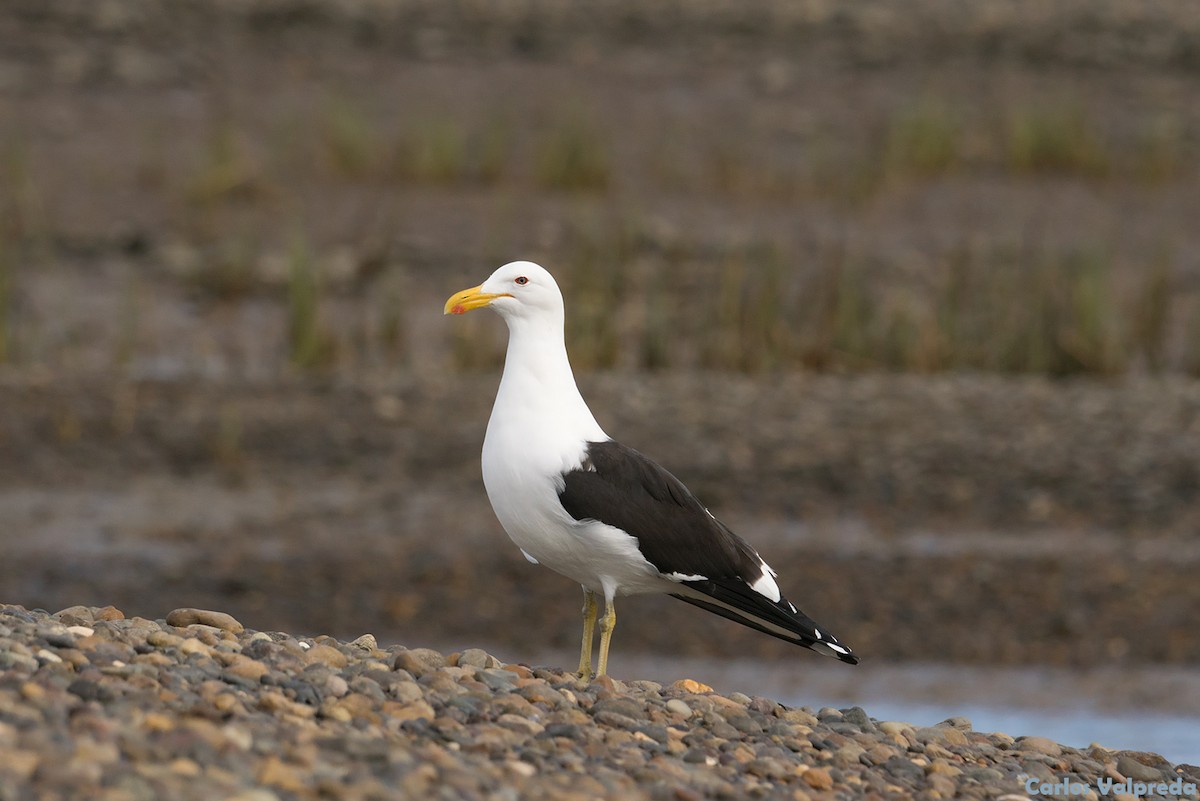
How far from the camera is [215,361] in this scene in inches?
645

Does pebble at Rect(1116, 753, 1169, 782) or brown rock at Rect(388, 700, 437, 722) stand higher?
pebble at Rect(1116, 753, 1169, 782)

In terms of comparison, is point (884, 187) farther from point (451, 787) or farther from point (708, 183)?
point (451, 787)

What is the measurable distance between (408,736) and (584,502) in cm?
123

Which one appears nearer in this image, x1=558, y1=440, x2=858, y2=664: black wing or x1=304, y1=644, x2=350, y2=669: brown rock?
x1=304, y1=644, x2=350, y2=669: brown rock

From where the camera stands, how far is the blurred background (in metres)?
11.6

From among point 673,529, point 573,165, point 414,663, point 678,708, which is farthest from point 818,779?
point 573,165

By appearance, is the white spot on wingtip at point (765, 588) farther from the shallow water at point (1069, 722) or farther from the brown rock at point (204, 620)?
the shallow water at point (1069, 722)

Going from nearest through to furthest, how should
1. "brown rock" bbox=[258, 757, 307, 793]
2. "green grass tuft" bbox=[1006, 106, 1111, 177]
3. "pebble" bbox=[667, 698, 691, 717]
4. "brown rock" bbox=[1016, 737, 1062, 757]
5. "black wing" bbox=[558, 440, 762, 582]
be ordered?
"brown rock" bbox=[258, 757, 307, 793], "pebble" bbox=[667, 698, 691, 717], "black wing" bbox=[558, 440, 762, 582], "brown rock" bbox=[1016, 737, 1062, 757], "green grass tuft" bbox=[1006, 106, 1111, 177]

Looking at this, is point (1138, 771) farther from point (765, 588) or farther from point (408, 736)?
point (408, 736)

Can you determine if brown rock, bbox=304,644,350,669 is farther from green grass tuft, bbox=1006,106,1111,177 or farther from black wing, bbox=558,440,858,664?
green grass tuft, bbox=1006,106,1111,177

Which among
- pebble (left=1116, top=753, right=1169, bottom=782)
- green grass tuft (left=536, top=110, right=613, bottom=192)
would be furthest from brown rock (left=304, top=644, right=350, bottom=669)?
green grass tuft (left=536, top=110, right=613, bottom=192)

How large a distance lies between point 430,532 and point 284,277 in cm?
689

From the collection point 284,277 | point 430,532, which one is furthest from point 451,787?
point 284,277

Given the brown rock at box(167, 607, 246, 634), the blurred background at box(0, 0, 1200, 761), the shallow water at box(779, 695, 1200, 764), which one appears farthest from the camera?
the blurred background at box(0, 0, 1200, 761)
